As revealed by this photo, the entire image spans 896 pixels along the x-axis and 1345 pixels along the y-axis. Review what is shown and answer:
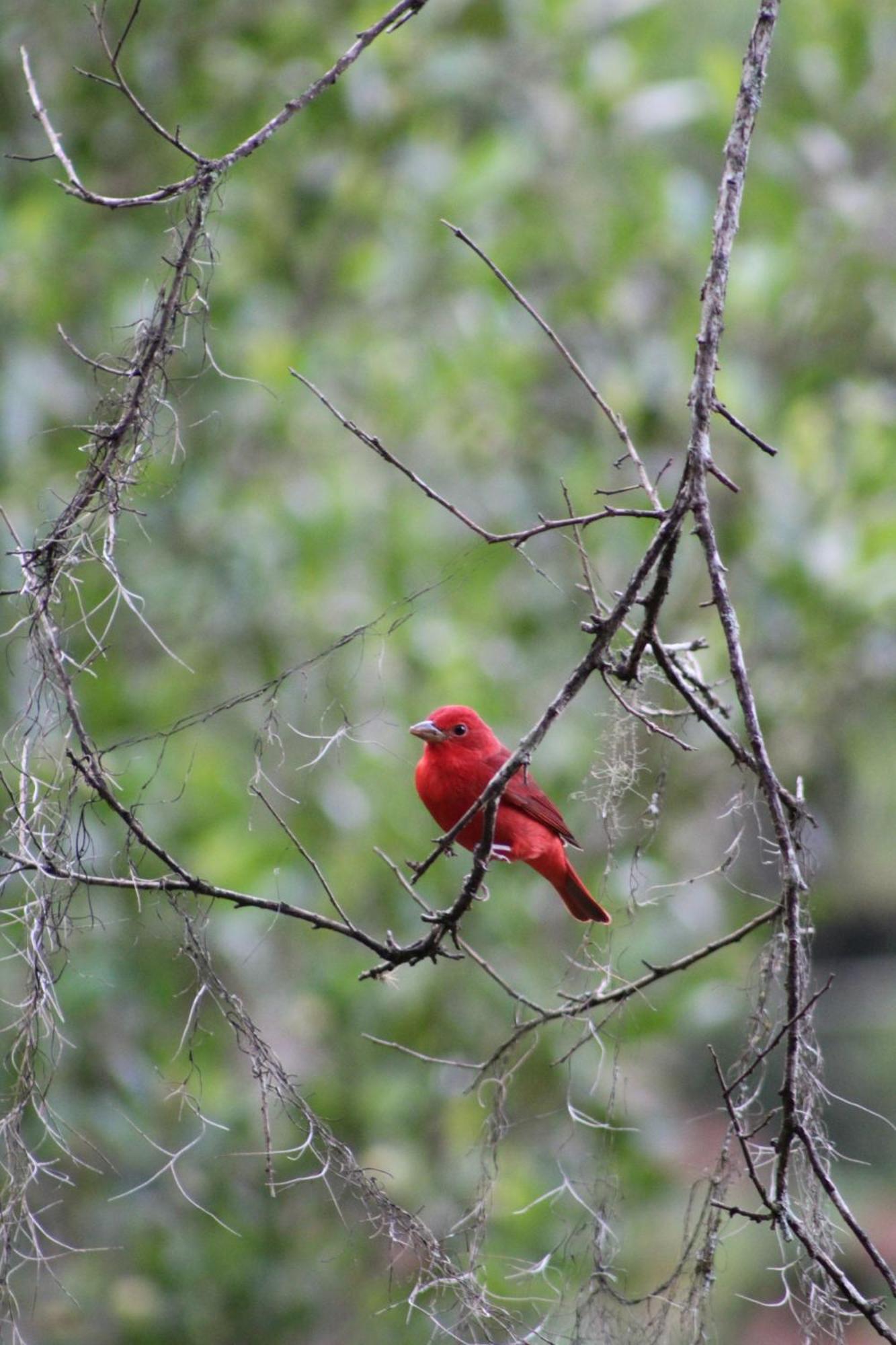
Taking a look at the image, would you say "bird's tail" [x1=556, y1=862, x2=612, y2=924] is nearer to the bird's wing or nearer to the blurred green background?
the blurred green background

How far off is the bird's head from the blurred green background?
0.59m

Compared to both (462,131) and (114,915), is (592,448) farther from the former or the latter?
(114,915)

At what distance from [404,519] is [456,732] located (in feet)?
4.68

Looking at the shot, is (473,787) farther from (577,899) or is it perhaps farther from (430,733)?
(577,899)

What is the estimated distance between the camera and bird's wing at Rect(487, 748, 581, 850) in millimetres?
3129

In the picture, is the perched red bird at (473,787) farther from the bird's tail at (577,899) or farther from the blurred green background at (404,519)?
the blurred green background at (404,519)

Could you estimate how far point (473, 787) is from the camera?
3.08 m

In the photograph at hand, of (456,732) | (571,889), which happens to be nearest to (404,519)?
(571,889)

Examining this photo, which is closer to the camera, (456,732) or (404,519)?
(456,732)

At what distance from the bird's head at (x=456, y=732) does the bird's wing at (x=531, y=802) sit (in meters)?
0.04

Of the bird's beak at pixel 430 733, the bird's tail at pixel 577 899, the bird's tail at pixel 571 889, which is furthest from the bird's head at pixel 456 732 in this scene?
the bird's tail at pixel 577 899

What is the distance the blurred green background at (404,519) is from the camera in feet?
12.9

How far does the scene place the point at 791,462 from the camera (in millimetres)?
4523

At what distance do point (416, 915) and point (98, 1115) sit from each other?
1.01 metres
